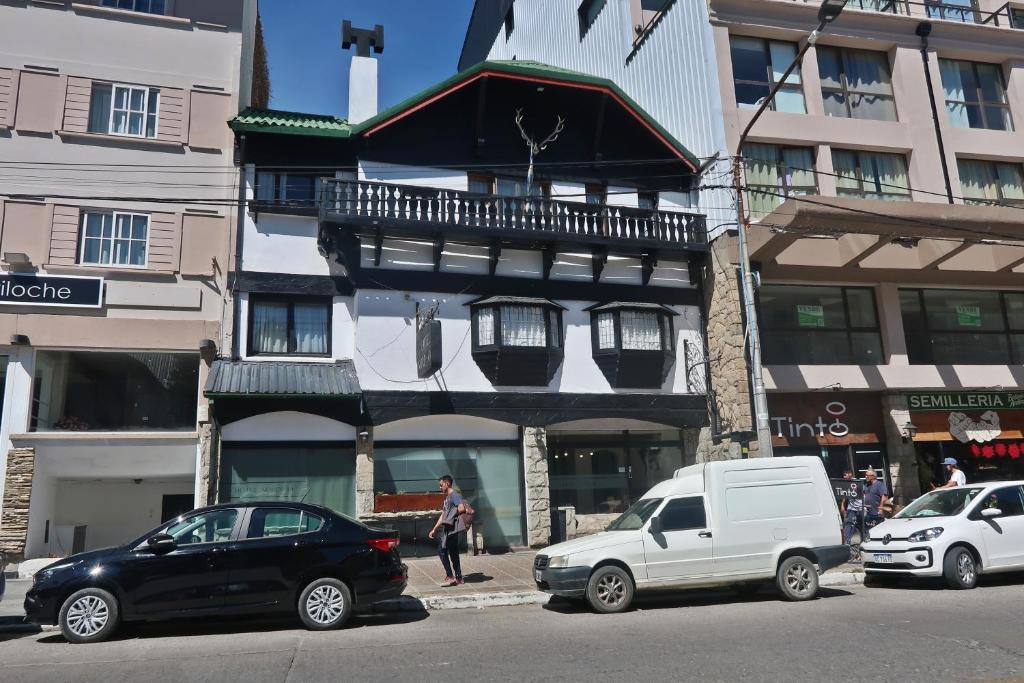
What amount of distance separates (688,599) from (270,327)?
994 cm

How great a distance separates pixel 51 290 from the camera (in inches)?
584

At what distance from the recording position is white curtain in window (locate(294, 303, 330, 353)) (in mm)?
16016

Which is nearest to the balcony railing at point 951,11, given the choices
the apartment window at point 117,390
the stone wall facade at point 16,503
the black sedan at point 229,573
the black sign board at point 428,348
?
the black sign board at point 428,348

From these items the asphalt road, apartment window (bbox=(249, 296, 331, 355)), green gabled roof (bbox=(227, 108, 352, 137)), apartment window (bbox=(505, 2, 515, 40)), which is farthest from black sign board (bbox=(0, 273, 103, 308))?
apartment window (bbox=(505, 2, 515, 40))

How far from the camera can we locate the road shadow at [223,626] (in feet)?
28.6

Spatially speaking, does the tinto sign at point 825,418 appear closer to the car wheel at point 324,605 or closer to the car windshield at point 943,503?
the car windshield at point 943,503

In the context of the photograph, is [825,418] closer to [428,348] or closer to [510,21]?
[428,348]

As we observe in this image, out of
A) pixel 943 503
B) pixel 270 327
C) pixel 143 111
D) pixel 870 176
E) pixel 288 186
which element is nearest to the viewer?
pixel 943 503

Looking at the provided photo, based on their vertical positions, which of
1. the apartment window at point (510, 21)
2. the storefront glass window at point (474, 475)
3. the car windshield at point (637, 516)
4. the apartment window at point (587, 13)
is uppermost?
the apartment window at point (510, 21)

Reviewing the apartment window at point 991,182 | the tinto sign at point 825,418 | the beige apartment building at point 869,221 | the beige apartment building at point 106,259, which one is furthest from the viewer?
the apartment window at point 991,182

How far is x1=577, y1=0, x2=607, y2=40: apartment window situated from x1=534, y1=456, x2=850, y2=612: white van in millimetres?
18916

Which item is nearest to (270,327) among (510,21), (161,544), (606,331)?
(606,331)

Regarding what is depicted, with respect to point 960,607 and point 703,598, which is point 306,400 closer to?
point 703,598

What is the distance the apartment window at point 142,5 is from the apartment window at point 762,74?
13.7 m
